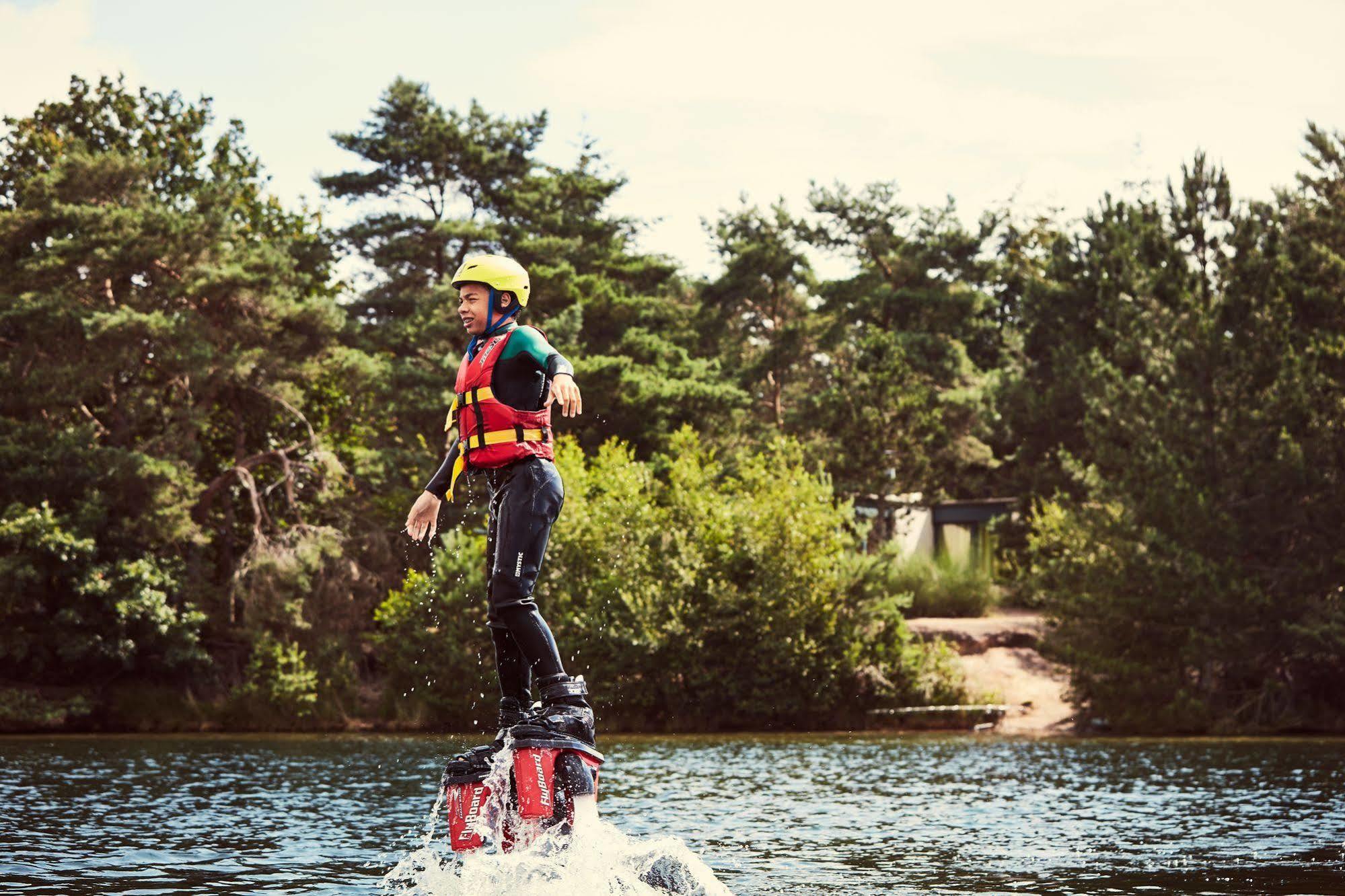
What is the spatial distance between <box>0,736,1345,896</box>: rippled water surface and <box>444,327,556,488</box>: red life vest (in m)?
2.75

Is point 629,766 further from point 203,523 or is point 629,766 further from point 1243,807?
point 203,523

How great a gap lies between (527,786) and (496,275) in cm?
329

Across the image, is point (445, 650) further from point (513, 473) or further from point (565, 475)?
point (513, 473)

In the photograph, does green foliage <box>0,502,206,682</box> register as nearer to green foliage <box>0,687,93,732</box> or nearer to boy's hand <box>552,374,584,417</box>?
green foliage <box>0,687,93,732</box>

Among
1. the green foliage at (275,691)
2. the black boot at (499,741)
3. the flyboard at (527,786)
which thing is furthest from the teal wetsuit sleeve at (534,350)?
the green foliage at (275,691)

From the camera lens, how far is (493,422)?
1061 cm

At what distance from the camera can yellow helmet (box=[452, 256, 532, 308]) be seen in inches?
430

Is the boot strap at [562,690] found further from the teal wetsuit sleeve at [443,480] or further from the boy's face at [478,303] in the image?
the boy's face at [478,303]

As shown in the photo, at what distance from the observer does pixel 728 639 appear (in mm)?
40500

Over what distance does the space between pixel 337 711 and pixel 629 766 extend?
1589 cm

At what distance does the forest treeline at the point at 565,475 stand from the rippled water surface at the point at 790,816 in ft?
17.8

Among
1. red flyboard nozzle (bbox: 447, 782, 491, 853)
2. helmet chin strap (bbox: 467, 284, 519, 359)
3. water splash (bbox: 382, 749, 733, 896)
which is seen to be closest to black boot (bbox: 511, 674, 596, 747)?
water splash (bbox: 382, 749, 733, 896)

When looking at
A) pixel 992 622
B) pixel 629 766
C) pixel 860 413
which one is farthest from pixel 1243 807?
pixel 860 413

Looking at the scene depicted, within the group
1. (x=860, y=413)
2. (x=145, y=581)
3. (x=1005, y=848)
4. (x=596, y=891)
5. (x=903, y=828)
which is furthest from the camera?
(x=860, y=413)
